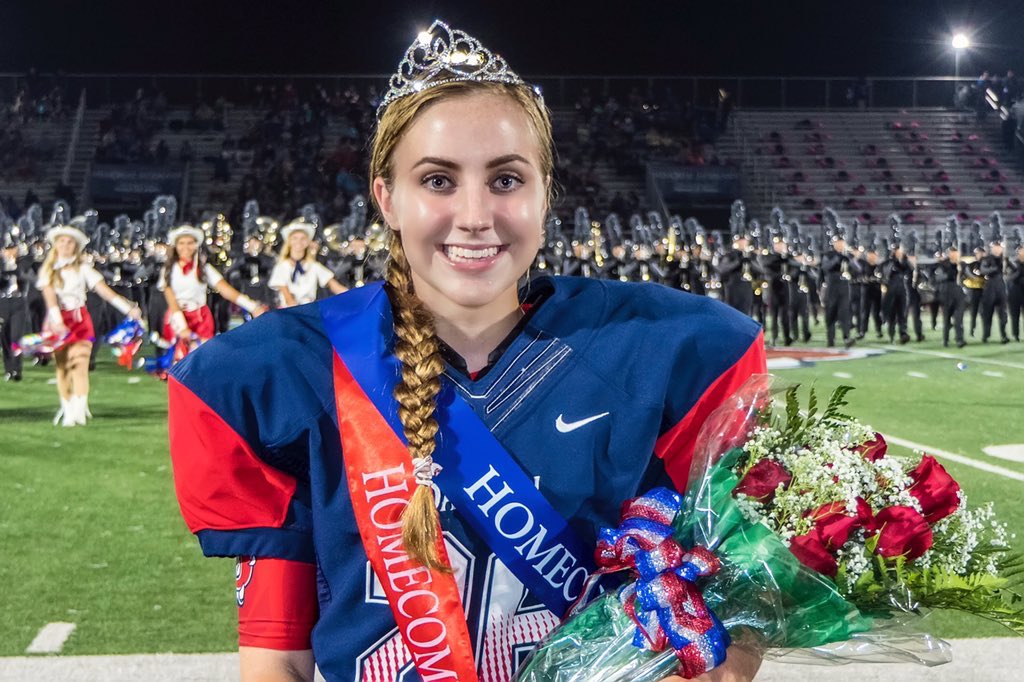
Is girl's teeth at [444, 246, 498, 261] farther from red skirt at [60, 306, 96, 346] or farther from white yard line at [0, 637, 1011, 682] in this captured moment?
red skirt at [60, 306, 96, 346]

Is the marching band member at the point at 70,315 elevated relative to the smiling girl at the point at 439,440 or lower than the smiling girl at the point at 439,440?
lower

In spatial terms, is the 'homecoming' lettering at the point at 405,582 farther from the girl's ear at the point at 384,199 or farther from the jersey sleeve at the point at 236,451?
the girl's ear at the point at 384,199

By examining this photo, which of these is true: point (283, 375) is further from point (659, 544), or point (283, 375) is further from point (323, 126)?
point (323, 126)

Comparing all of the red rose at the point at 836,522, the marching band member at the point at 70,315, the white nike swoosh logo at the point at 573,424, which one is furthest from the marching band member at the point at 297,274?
the red rose at the point at 836,522

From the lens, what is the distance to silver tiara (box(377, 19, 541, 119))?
1560 millimetres

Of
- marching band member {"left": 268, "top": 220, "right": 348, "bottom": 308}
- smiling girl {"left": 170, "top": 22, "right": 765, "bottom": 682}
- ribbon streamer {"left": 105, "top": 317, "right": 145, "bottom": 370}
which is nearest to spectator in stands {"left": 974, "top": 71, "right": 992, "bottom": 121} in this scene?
marching band member {"left": 268, "top": 220, "right": 348, "bottom": 308}

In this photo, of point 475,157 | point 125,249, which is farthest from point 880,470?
point 125,249

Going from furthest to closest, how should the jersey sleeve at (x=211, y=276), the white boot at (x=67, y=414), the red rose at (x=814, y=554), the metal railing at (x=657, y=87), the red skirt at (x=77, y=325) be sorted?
the metal railing at (x=657, y=87), the jersey sleeve at (x=211, y=276), the red skirt at (x=77, y=325), the white boot at (x=67, y=414), the red rose at (x=814, y=554)

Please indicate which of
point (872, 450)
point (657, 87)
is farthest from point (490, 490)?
point (657, 87)

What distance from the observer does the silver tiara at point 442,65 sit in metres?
1.56

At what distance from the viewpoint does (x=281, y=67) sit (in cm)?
3884

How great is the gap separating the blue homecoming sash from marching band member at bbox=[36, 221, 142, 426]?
752 centimetres

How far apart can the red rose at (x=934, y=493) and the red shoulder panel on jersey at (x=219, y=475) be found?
2.28 ft

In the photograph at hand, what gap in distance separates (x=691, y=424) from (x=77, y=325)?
802 cm
